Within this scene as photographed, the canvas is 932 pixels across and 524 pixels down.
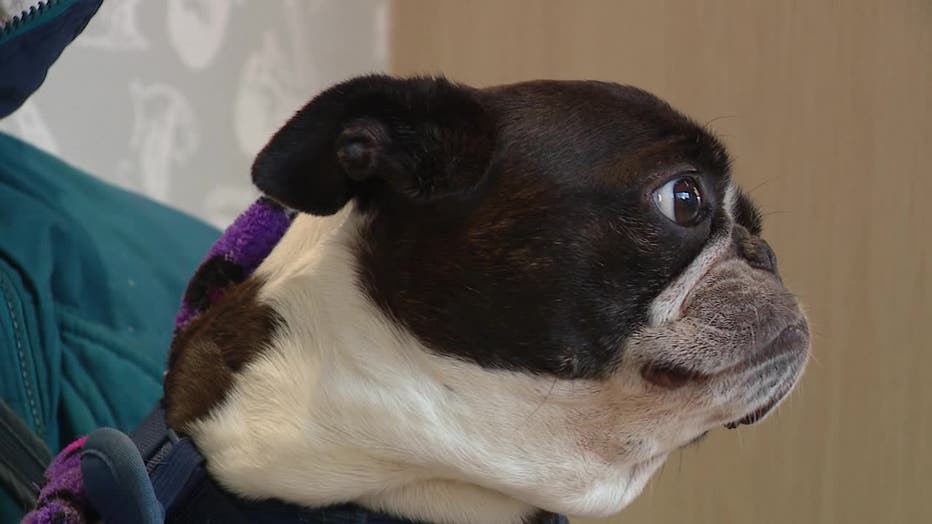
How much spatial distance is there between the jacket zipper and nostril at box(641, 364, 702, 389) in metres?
0.53

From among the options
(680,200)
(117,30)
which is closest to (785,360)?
(680,200)

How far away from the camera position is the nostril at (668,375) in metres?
0.66

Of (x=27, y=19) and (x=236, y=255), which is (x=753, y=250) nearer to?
(x=236, y=255)

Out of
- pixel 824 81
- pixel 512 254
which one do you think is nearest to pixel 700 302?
pixel 512 254

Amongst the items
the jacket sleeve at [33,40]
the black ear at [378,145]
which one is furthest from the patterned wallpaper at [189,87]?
the black ear at [378,145]

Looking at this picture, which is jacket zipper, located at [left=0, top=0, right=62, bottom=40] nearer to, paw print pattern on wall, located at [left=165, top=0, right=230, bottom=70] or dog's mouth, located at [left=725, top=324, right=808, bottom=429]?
dog's mouth, located at [left=725, top=324, right=808, bottom=429]

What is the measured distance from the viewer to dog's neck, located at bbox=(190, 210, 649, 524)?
0.66 m

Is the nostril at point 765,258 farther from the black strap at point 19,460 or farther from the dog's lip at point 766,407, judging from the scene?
the black strap at point 19,460

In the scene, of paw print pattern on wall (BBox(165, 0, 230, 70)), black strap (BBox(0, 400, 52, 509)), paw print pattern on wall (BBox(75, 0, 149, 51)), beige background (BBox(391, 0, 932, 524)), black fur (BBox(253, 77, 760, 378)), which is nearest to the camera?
black fur (BBox(253, 77, 760, 378))

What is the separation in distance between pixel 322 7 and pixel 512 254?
1188mm

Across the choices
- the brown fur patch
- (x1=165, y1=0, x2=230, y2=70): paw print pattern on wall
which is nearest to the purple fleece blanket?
the brown fur patch

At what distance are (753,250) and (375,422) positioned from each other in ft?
1.09

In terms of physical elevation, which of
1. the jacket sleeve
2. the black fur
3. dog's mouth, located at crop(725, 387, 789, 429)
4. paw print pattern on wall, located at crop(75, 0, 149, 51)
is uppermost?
the jacket sleeve

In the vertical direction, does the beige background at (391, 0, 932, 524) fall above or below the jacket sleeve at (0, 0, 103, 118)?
Result: below
